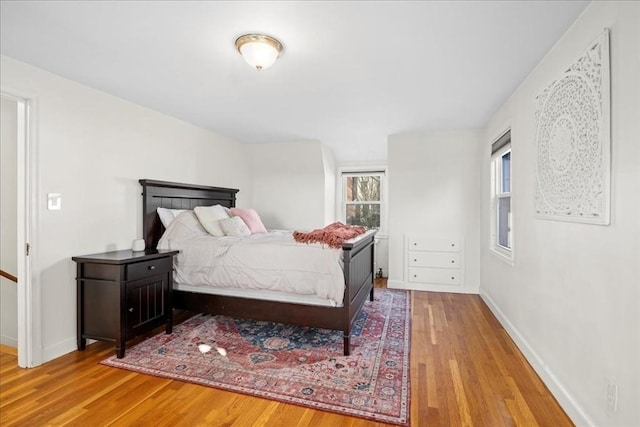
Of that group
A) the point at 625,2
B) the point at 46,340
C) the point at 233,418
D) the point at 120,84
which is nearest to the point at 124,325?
the point at 46,340

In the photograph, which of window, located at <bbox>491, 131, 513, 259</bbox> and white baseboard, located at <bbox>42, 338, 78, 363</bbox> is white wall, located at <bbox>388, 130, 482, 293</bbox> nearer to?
window, located at <bbox>491, 131, 513, 259</bbox>

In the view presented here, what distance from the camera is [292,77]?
2658mm

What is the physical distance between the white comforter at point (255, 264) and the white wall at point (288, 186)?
2219 millimetres

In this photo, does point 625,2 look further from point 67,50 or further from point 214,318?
point 214,318

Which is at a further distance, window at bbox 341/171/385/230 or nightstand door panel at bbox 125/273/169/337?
window at bbox 341/171/385/230

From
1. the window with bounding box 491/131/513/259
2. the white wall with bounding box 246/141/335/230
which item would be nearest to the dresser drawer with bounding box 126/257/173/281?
the white wall with bounding box 246/141/335/230

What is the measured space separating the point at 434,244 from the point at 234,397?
134 inches

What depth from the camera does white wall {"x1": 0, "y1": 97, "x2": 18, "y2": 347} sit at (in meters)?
2.80

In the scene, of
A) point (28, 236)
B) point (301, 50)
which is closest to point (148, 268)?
point (28, 236)

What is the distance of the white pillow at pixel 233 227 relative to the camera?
3.59 meters

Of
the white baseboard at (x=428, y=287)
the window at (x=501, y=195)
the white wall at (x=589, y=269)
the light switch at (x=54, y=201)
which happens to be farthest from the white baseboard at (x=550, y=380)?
the light switch at (x=54, y=201)

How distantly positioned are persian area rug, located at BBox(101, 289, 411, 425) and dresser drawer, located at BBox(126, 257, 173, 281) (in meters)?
0.59

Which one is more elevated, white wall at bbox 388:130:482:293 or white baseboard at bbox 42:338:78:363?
white wall at bbox 388:130:482:293

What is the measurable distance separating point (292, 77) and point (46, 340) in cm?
281
